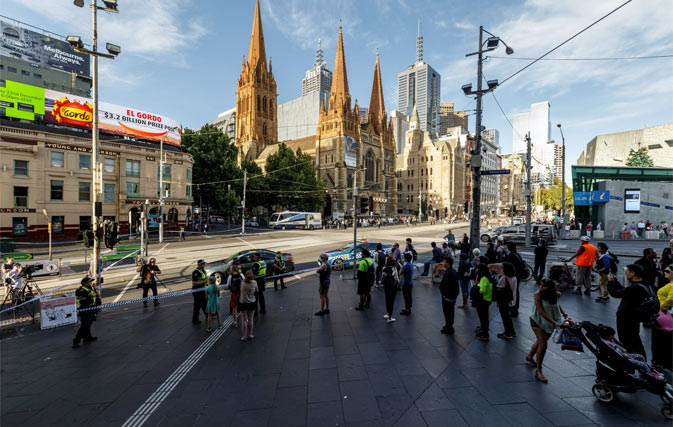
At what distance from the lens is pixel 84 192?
2834 cm

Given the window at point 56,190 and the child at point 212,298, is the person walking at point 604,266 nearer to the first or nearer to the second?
the child at point 212,298

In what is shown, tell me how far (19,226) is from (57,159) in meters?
6.41

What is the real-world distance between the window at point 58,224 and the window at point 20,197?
213cm

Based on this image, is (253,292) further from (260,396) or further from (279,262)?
(279,262)

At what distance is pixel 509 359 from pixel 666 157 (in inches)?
2232

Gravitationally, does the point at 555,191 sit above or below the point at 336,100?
below

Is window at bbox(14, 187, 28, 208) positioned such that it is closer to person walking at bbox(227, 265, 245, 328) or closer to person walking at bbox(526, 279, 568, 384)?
person walking at bbox(227, 265, 245, 328)

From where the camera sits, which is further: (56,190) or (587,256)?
(56,190)

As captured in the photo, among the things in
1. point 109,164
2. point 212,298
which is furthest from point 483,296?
point 109,164

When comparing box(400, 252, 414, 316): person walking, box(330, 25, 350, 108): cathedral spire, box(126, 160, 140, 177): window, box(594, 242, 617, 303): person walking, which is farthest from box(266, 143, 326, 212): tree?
box(594, 242, 617, 303): person walking

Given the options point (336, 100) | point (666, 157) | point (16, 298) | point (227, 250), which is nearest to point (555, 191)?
point (666, 157)

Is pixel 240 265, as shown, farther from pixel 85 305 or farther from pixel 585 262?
pixel 585 262

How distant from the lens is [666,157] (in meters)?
41.7

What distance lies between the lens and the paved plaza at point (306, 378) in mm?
4189
